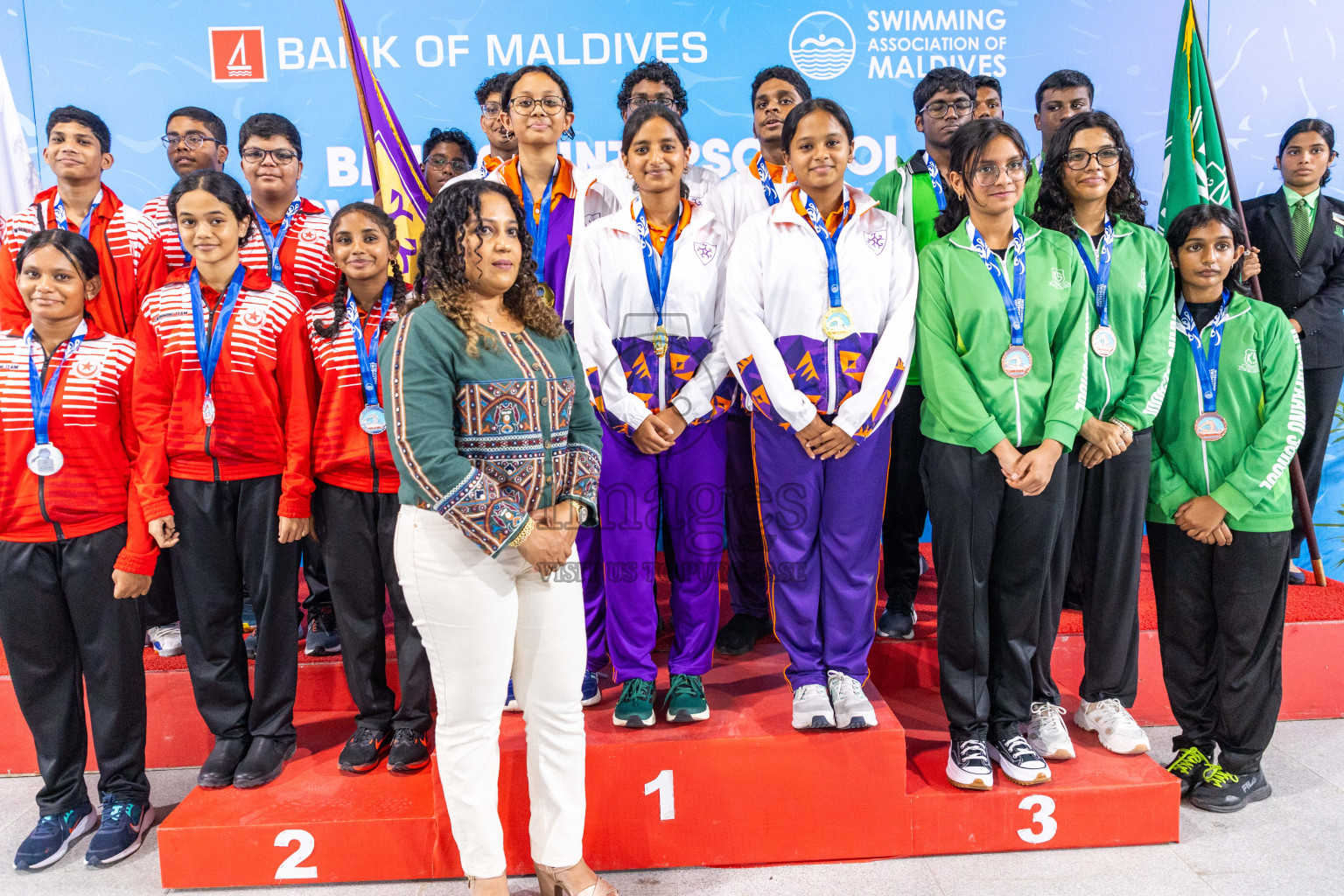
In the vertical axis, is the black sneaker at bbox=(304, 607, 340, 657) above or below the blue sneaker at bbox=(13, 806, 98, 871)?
above

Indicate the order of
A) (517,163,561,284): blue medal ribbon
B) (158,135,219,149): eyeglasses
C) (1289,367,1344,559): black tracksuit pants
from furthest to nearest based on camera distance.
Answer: (1289,367,1344,559): black tracksuit pants, (158,135,219,149): eyeglasses, (517,163,561,284): blue medal ribbon

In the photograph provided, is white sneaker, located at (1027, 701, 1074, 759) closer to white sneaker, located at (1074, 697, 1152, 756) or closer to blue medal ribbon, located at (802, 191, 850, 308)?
white sneaker, located at (1074, 697, 1152, 756)

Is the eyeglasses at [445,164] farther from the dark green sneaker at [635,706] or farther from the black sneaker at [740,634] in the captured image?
the dark green sneaker at [635,706]

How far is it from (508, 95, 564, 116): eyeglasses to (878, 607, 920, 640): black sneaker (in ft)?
6.71

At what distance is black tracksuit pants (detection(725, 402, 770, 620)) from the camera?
3145mm

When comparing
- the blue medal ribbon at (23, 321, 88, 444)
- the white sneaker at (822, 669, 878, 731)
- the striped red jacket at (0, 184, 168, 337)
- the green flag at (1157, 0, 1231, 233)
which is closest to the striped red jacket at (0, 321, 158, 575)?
the blue medal ribbon at (23, 321, 88, 444)

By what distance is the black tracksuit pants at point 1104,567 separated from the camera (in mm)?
2662

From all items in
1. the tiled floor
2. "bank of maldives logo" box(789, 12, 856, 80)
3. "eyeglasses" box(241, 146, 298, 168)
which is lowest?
the tiled floor

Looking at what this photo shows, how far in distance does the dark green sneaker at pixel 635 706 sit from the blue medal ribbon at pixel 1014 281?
145 cm

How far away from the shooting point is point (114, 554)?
2613 mm

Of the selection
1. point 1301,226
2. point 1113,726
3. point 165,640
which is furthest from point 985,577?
point 165,640

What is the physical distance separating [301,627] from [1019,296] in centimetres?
286

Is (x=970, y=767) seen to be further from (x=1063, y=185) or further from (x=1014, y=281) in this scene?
(x=1063, y=185)

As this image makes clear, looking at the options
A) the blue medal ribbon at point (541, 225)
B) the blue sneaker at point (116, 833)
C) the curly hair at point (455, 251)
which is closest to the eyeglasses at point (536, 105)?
the blue medal ribbon at point (541, 225)
